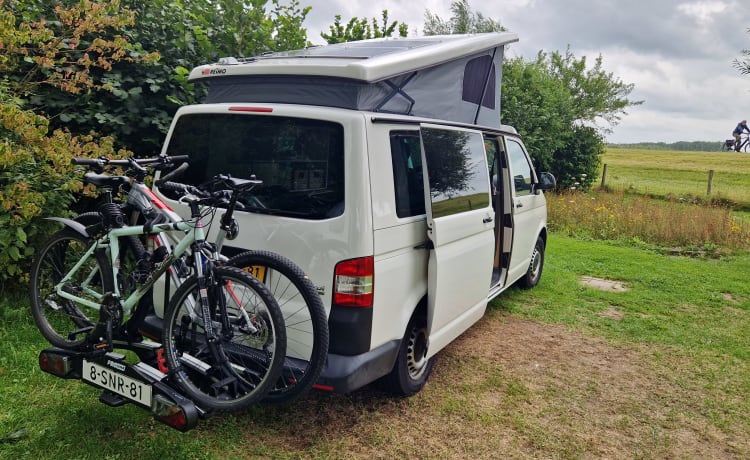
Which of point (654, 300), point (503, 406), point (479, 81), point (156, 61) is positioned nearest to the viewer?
point (503, 406)

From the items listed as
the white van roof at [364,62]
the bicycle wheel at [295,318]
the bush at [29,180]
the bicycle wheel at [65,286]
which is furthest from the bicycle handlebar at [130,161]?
the bush at [29,180]

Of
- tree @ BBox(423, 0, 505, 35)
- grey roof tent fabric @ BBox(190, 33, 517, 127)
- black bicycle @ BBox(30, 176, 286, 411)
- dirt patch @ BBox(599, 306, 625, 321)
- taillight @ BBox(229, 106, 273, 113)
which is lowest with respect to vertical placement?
dirt patch @ BBox(599, 306, 625, 321)

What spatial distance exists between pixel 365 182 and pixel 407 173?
53 cm

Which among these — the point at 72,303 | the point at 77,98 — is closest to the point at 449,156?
the point at 72,303

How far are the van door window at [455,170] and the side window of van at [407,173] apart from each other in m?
0.09

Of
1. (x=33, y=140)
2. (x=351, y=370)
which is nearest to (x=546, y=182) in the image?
(x=351, y=370)

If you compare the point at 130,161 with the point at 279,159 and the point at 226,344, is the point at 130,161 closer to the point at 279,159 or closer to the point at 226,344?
the point at 279,159

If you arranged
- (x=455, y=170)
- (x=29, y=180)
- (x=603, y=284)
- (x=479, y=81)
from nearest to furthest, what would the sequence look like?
(x=455, y=170), (x=29, y=180), (x=479, y=81), (x=603, y=284)

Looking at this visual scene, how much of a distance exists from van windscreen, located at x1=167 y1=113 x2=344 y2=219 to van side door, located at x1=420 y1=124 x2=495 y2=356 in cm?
68

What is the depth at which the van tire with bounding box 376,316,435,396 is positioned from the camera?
3654 millimetres

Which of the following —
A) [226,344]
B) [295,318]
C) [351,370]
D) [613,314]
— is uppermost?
[295,318]

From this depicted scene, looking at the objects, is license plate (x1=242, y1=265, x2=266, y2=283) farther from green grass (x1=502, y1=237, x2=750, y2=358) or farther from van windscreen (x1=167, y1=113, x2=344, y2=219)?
green grass (x1=502, y1=237, x2=750, y2=358)

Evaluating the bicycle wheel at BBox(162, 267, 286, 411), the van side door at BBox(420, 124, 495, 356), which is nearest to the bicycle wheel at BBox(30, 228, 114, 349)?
the bicycle wheel at BBox(162, 267, 286, 411)

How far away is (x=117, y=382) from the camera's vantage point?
2.88m
